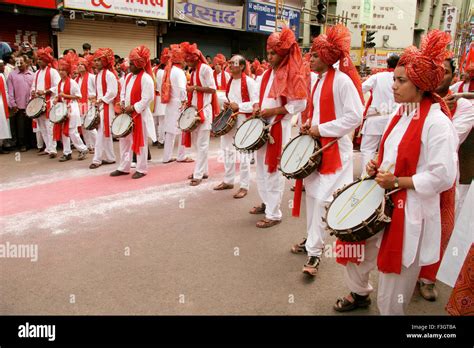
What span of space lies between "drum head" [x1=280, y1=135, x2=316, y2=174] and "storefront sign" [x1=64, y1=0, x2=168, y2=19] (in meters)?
13.0

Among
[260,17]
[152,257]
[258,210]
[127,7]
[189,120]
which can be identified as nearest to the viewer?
[152,257]

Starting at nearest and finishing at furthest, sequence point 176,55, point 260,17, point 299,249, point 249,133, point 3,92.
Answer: point 299,249
point 249,133
point 176,55
point 3,92
point 260,17

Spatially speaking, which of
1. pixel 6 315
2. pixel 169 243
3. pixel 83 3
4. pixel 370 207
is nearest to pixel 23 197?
pixel 169 243

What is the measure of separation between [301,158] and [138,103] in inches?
158

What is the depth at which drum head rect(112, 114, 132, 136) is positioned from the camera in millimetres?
6941

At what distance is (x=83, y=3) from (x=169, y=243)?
12713mm

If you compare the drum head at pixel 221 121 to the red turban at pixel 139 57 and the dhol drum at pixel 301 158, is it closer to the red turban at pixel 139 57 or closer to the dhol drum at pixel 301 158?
the red turban at pixel 139 57

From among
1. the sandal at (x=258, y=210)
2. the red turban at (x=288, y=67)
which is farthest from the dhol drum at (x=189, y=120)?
the red turban at (x=288, y=67)

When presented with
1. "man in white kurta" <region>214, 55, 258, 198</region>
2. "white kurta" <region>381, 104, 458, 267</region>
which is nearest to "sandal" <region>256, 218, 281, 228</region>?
"man in white kurta" <region>214, 55, 258, 198</region>

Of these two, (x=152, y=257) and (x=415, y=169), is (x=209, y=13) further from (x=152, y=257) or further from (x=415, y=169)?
(x=415, y=169)

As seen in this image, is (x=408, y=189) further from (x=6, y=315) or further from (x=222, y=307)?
(x=6, y=315)

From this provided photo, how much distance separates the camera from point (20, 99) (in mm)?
Answer: 9078

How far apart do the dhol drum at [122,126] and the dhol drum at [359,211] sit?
4.75 m

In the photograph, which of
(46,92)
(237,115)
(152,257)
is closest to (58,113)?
(46,92)
